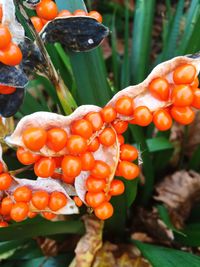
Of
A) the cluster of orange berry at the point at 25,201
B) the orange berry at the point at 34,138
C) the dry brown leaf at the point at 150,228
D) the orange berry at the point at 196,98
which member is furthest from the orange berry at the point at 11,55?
the dry brown leaf at the point at 150,228

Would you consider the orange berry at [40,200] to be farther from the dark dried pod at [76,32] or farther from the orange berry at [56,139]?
the dark dried pod at [76,32]

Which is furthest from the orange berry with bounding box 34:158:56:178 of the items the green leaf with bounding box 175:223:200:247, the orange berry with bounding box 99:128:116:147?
the green leaf with bounding box 175:223:200:247

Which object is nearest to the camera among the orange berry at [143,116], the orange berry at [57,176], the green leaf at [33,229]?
the orange berry at [143,116]

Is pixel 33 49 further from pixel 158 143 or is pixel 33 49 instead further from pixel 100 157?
pixel 158 143

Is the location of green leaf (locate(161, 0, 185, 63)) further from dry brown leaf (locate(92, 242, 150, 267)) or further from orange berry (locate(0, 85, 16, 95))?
orange berry (locate(0, 85, 16, 95))

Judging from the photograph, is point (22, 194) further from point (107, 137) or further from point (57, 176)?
point (107, 137)

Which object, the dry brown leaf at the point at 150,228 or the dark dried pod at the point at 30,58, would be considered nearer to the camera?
the dark dried pod at the point at 30,58
